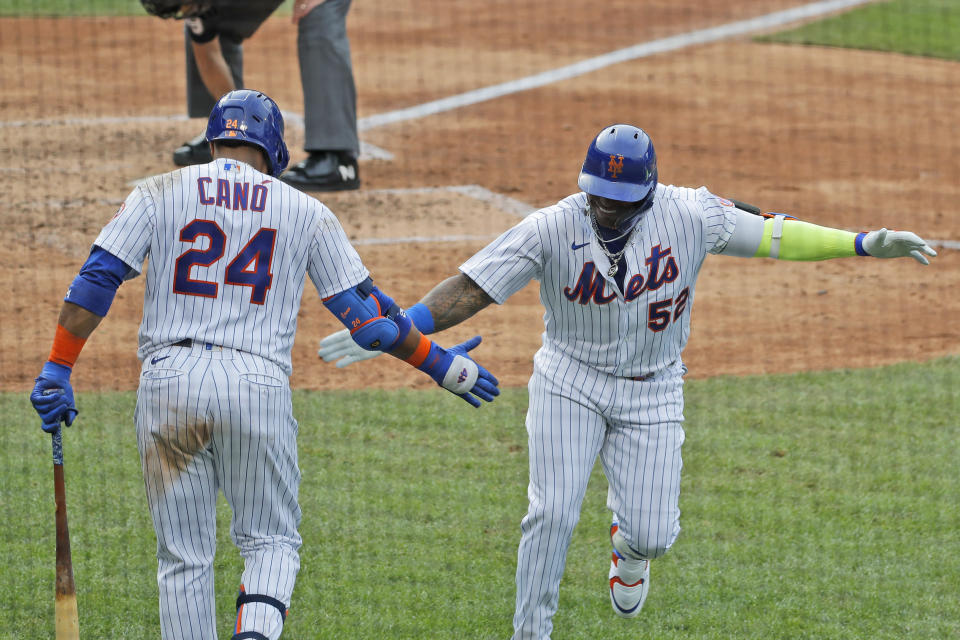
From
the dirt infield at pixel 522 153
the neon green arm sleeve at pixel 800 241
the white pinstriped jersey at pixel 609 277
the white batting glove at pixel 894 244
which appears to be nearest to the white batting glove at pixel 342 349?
the white pinstriped jersey at pixel 609 277

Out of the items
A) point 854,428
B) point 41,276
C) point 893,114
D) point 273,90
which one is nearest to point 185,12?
point 41,276

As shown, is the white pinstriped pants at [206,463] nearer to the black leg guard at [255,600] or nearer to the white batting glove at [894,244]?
the black leg guard at [255,600]

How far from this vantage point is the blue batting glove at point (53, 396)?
3.72 metres

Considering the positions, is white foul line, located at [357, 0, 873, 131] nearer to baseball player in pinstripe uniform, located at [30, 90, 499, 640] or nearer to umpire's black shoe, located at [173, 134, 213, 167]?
umpire's black shoe, located at [173, 134, 213, 167]

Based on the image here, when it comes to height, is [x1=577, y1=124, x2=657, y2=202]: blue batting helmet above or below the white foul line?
below

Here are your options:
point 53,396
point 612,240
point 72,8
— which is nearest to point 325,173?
point 612,240

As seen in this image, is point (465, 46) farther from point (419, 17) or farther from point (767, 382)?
point (767, 382)

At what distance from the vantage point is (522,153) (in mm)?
11172

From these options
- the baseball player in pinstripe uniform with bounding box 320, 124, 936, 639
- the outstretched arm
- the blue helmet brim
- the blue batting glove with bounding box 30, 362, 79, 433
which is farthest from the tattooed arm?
the blue batting glove with bounding box 30, 362, 79, 433

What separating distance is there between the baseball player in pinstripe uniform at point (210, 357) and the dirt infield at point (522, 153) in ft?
10.6

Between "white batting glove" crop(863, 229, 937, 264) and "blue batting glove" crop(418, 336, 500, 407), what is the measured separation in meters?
1.33

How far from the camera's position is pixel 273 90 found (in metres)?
12.9

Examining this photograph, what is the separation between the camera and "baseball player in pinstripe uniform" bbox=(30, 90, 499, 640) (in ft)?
12.0

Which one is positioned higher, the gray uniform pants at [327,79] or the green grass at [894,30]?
the green grass at [894,30]
